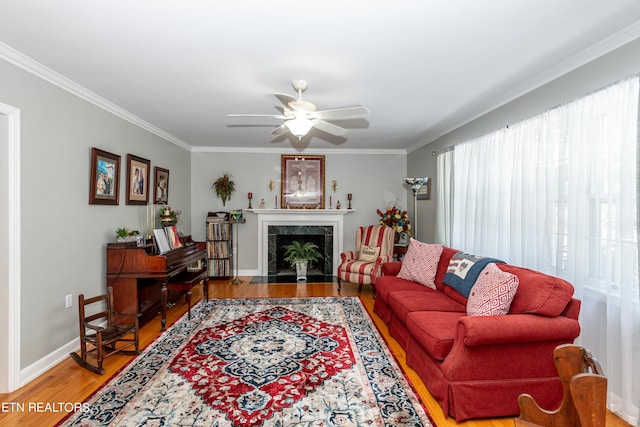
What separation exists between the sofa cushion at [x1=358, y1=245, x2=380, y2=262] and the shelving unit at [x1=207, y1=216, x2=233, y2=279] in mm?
2424

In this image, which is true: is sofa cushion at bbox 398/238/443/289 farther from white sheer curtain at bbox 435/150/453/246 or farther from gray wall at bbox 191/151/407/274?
gray wall at bbox 191/151/407/274

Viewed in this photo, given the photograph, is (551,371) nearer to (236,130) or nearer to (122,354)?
(122,354)

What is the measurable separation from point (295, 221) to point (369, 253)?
5.43 ft

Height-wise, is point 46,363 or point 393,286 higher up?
point 393,286

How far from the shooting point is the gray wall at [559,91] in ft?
7.20

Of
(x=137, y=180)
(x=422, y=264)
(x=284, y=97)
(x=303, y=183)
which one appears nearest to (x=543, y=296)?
(x=422, y=264)

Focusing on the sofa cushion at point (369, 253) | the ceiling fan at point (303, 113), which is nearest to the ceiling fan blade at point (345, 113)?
the ceiling fan at point (303, 113)

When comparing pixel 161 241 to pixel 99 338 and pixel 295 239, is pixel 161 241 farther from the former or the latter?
pixel 295 239

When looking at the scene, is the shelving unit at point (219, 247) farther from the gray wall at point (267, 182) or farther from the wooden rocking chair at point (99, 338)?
the wooden rocking chair at point (99, 338)

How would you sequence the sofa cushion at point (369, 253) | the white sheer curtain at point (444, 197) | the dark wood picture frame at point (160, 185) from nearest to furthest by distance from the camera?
the white sheer curtain at point (444, 197) → the dark wood picture frame at point (160, 185) → the sofa cushion at point (369, 253)

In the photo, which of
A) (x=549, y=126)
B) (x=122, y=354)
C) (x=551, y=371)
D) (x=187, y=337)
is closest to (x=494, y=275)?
(x=551, y=371)

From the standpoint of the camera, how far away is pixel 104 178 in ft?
11.5

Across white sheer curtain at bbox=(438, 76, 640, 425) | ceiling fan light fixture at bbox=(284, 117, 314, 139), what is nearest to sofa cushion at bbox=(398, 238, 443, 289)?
white sheer curtain at bbox=(438, 76, 640, 425)

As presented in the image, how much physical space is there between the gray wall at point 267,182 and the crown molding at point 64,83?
1.75 m
